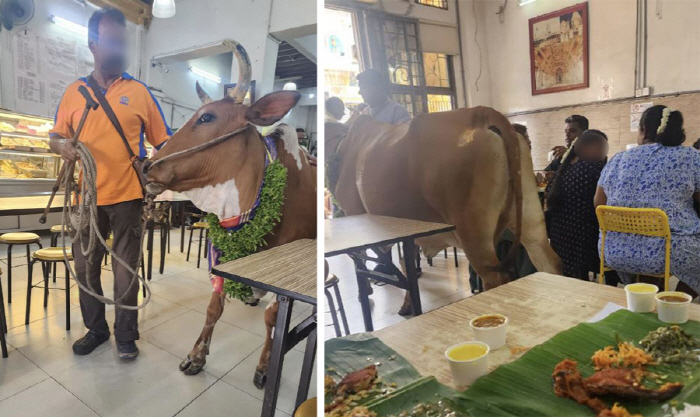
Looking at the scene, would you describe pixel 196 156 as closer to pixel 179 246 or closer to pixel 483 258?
pixel 179 246

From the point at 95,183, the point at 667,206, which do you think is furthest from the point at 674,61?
the point at 95,183

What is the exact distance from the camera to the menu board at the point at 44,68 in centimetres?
129

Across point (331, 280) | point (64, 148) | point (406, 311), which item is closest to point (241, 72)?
point (64, 148)

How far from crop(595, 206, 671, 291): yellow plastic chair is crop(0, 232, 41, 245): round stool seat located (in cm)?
177

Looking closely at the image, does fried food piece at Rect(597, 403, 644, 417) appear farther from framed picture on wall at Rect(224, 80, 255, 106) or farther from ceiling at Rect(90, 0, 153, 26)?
ceiling at Rect(90, 0, 153, 26)

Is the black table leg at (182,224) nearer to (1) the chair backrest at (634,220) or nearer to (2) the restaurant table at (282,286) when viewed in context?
(2) the restaurant table at (282,286)

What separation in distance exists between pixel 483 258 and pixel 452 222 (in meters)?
0.08

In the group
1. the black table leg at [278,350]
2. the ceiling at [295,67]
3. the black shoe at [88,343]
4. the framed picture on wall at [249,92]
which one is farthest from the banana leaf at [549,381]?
the black shoe at [88,343]

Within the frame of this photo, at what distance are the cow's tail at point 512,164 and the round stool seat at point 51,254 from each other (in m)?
1.49

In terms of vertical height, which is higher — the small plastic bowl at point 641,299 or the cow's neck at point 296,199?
the cow's neck at point 296,199

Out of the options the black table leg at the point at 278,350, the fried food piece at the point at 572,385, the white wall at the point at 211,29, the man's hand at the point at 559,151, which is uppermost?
the white wall at the point at 211,29

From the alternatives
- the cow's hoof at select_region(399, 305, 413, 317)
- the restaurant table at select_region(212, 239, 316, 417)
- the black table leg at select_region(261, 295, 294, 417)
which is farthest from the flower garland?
the cow's hoof at select_region(399, 305, 413, 317)

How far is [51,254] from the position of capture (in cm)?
146

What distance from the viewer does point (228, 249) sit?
137 centimetres
